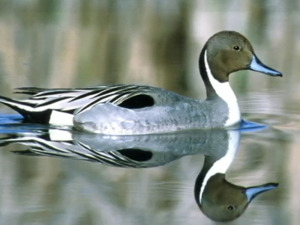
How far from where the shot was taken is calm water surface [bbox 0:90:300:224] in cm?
666

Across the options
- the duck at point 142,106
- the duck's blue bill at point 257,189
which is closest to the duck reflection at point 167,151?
the duck's blue bill at point 257,189

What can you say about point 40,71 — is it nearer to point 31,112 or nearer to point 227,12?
point 31,112

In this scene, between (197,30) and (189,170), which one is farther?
(197,30)

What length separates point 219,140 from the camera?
9.21 meters

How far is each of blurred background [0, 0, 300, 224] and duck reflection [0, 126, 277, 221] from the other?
164mm

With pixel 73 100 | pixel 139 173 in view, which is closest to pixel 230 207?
pixel 139 173

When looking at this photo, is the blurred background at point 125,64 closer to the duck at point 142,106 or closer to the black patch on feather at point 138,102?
the duck at point 142,106

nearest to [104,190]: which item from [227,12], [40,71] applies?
[40,71]

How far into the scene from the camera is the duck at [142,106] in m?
9.33

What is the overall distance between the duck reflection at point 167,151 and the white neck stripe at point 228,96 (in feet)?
0.48

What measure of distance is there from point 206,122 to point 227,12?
6697 mm

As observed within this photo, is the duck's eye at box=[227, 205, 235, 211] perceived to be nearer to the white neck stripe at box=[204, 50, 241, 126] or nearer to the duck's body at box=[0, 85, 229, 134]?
the duck's body at box=[0, 85, 229, 134]

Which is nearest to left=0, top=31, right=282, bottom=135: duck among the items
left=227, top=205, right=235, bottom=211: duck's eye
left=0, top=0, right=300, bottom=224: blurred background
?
left=0, top=0, right=300, bottom=224: blurred background

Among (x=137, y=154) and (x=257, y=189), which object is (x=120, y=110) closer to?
(x=137, y=154)
